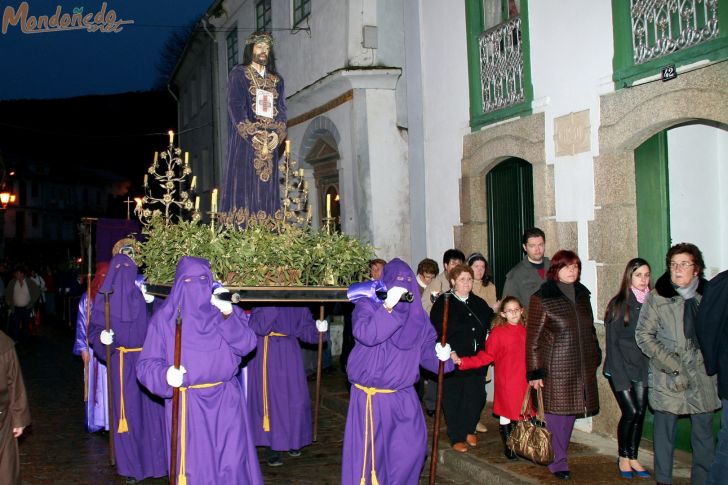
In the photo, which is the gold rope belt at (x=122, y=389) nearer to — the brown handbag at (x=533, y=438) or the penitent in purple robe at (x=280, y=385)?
the penitent in purple robe at (x=280, y=385)

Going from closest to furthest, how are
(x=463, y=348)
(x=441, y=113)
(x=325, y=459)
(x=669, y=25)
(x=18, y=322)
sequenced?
(x=669, y=25) < (x=463, y=348) < (x=325, y=459) < (x=441, y=113) < (x=18, y=322)

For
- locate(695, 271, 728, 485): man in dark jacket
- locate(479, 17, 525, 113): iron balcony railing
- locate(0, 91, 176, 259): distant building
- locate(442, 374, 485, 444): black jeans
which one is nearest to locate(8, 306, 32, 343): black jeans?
locate(479, 17, 525, 113): iron balcony railing

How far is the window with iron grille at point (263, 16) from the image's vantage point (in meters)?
18.1

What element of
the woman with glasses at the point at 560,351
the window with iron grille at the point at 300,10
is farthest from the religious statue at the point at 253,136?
the window with iron grille at the point at 300,10

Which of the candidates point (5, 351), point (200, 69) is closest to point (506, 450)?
point (5, 351)

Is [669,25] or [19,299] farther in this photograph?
[19,299]

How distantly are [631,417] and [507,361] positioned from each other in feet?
4.38

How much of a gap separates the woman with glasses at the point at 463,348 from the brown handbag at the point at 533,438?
0.95 metres

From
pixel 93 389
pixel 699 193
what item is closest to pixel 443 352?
pixel 699 193

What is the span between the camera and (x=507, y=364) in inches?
306

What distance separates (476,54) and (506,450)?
18.4 feet

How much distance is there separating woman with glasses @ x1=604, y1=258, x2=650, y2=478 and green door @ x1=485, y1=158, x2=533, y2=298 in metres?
3.28

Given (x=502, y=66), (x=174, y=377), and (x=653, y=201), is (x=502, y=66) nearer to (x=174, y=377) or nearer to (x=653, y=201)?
(x=653, y=201)

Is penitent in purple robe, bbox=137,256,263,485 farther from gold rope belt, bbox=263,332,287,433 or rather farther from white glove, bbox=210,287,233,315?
gold rope belt, bbox=263,332,287,433
